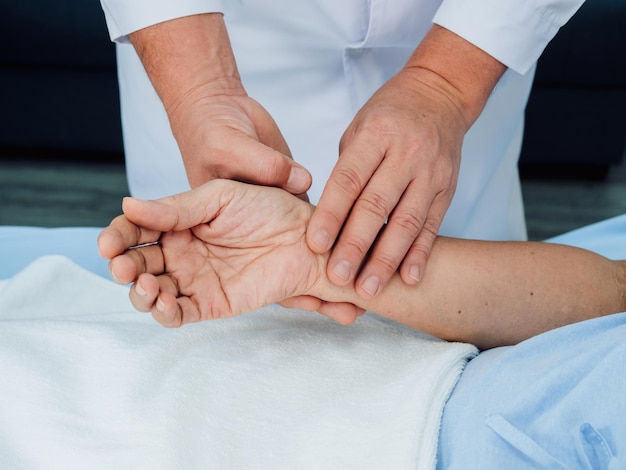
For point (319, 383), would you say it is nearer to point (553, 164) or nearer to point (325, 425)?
point (325, 425)

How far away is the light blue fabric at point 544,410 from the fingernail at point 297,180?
30 cm

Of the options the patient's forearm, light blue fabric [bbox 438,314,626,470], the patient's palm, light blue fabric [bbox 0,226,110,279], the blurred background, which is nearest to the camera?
light blue fabric [bbox 438,314,626,470]

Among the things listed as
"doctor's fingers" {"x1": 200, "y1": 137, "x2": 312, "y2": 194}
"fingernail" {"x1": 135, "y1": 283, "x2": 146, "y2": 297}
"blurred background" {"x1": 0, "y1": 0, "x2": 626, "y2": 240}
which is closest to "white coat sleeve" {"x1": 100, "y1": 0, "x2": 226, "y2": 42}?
"doctor's fingers" {"x1": 200, "y1": 137, "x2": 312, "y2": 194}

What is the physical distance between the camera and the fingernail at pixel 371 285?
0.92m

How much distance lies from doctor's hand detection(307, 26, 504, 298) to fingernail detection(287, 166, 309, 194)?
4 cm

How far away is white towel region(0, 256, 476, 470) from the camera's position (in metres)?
0.79

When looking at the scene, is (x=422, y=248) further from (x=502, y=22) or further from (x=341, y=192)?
(x=502, y=22)

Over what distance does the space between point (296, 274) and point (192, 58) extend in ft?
1.06

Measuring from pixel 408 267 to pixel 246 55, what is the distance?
472 millimetres

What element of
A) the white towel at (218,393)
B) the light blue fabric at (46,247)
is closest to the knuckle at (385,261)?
the white towel at (218,393)

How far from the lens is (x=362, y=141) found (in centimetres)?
95

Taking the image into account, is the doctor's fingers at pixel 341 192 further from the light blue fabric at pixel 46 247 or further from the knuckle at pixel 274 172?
the light blue fabric at pixel 46 247

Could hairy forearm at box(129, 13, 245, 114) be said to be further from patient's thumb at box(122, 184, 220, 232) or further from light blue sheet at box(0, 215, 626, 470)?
light blue sheet at box(0, 215, 626, 470)

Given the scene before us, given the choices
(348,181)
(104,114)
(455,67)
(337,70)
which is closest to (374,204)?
(348,181)
